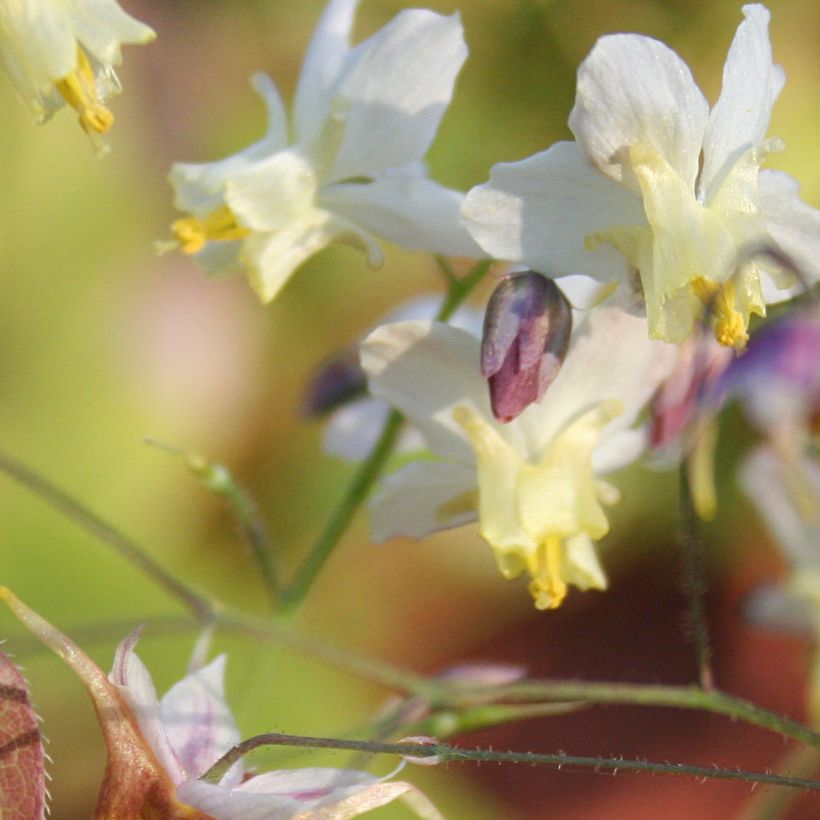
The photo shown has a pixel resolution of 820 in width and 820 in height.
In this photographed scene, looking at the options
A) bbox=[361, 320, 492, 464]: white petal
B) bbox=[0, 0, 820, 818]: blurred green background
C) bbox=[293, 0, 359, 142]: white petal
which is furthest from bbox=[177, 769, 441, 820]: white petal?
bbox=[0, 0, 820, 818]: blurred green background

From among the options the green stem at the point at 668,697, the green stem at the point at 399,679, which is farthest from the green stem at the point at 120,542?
the green stem at the point at 668,697

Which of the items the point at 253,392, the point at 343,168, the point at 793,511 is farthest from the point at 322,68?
the point at 253,392

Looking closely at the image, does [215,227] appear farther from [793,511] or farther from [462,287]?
[793,511]

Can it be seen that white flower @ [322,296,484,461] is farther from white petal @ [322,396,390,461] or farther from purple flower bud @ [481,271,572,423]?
purple flower bud @ [481,271,572,423]

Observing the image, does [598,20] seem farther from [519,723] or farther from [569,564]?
[569,564]

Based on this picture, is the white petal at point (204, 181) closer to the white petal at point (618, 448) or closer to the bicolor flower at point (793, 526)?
the white petal at point (618, 448)

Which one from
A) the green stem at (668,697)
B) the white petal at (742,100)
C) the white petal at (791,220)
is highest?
the white petal at (742,100)
